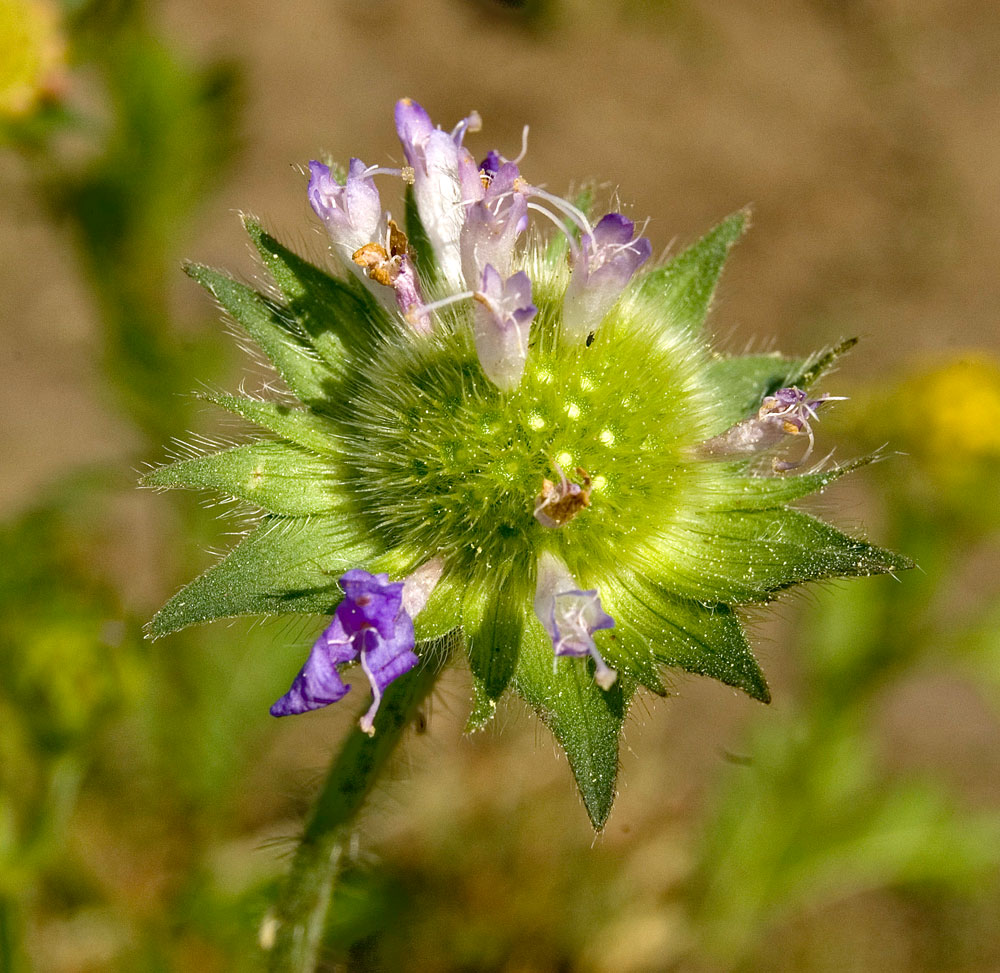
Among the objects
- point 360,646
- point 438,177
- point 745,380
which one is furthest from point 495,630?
point 438,177

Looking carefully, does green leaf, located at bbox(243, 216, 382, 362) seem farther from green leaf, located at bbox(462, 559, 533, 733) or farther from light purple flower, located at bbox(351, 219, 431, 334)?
green leaf, located at bbox(462, 559, 533, 733)

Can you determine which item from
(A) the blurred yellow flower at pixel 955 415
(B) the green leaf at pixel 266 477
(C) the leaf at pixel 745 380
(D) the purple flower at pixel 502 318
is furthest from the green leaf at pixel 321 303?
(A) the blurred yellow flower at pixel 955 415

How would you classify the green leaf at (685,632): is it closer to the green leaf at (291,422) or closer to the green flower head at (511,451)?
the green flower head at (511,451)

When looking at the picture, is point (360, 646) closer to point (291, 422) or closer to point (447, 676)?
point (291, 422)

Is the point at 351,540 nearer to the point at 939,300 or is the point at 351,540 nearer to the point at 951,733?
the point at 951,733

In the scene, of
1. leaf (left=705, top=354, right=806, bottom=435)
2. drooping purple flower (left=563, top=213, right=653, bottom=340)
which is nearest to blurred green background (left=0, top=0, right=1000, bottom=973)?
leaf (left=705, top=354, right=806, bottom=435)

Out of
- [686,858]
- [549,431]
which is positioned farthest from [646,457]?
[686,858]
